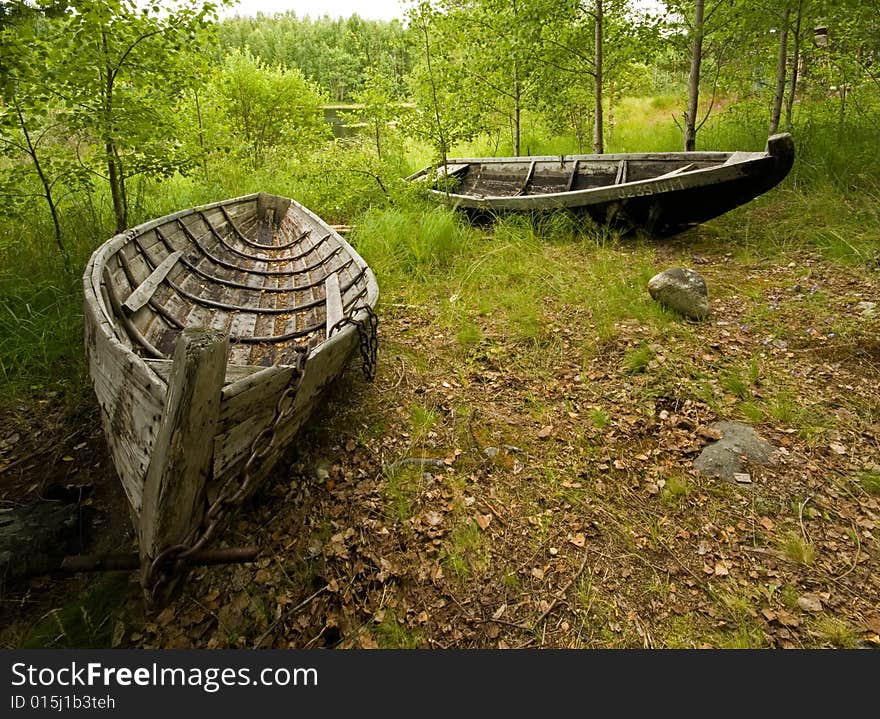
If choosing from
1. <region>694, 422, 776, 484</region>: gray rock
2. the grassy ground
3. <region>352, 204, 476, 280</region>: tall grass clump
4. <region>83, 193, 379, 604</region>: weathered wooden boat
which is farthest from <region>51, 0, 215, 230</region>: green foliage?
<region>694, 422, 776, 484</region>: gray rock

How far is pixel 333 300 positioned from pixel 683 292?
2.89m

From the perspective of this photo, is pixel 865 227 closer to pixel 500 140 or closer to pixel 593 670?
pixel 593 670

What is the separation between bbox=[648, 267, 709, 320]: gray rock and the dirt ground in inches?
9.7

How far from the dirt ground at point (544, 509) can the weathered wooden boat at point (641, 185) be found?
191 centimetres

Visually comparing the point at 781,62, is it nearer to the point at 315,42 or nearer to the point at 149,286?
the point at 149,286

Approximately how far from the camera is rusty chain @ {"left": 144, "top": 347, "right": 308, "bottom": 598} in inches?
68.4

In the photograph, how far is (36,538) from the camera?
2219 millimetres

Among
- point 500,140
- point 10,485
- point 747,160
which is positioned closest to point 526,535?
point 10,485

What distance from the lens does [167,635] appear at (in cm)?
196

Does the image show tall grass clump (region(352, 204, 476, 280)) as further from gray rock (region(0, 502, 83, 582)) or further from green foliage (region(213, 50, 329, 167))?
green foliage (region(213, 50, 329, 167))

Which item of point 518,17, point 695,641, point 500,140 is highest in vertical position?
point 518,17

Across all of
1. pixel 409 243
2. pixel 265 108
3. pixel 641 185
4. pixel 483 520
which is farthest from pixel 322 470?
pixel 265 108

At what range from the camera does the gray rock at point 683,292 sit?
12.9 feet

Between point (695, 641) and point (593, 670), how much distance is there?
1.56 ft
